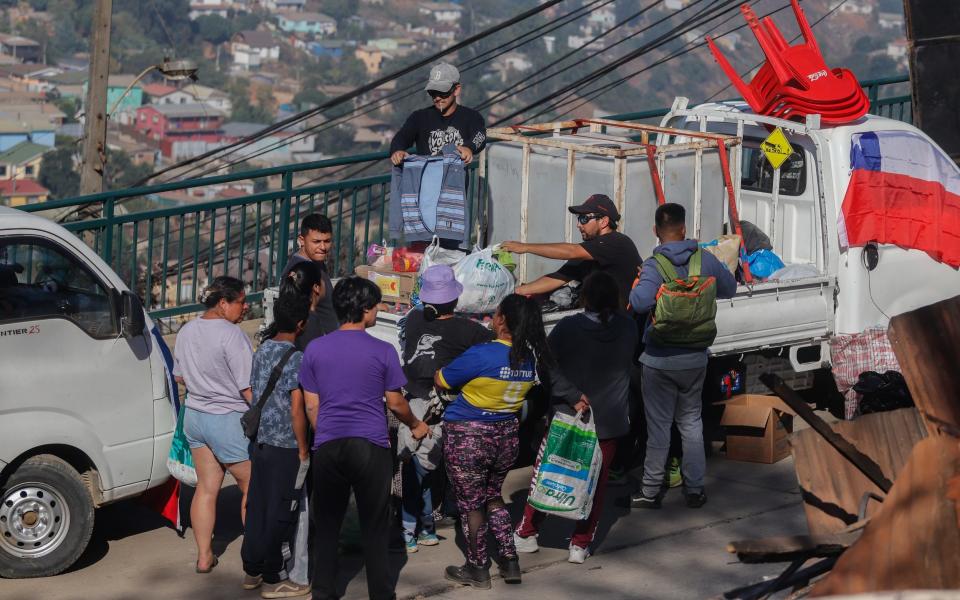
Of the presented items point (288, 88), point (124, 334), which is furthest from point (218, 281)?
point (288, 88)

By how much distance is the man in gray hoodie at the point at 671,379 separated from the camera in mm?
7582

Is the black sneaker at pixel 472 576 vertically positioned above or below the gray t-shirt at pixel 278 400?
below

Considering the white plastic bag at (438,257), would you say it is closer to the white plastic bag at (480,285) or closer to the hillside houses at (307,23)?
the white plastic bag at (480,285)

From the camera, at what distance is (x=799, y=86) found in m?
9.40

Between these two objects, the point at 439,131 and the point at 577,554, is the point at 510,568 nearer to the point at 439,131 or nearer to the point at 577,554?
the point at 577,554

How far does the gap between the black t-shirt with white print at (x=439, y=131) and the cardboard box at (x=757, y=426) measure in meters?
2.53

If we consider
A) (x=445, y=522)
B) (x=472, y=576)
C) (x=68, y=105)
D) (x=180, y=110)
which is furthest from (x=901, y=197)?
(x=180, y=110)

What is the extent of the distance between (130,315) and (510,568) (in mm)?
2469

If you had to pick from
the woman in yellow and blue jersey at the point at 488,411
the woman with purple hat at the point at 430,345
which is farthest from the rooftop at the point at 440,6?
the woman in yellow and blue jersey at the point at 488,411

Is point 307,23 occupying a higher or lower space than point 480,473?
higher

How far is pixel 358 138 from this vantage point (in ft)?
320

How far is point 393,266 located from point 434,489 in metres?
1.69

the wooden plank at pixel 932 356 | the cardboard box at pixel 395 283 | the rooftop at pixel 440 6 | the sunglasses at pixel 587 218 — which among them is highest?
the rooftop at pixel 440 6

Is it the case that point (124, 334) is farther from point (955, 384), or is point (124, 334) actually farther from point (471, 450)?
point (955, 384)
